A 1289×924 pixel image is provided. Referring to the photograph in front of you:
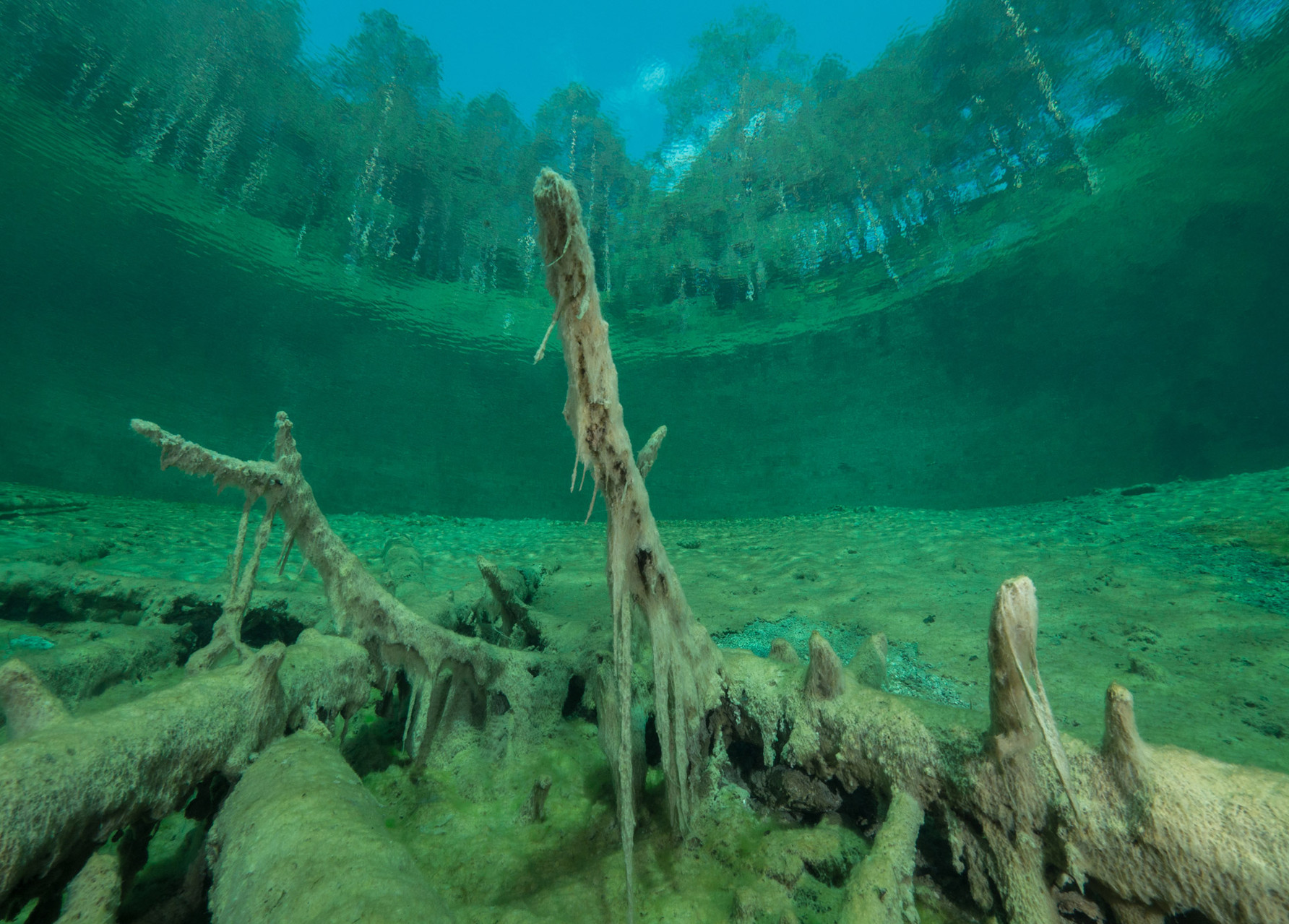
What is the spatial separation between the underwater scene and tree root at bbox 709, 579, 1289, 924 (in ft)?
0.04

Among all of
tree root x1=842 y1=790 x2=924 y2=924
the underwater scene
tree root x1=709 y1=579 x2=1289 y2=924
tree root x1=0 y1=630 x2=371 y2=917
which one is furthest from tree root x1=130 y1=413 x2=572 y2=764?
tree root x1=842 y1=790 x2=924 y2=924

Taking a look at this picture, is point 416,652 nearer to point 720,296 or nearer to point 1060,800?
point 1060,800

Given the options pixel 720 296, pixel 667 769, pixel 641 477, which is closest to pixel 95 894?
pixel 667 769

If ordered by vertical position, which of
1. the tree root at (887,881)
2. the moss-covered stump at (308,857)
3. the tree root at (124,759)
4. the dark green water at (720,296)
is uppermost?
the dark green water at (720,296)

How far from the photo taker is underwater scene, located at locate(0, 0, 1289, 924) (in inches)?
65.3

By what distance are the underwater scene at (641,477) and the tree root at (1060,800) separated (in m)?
0.01

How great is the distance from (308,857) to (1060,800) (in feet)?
7.95

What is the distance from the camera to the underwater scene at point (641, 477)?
65.3 inches

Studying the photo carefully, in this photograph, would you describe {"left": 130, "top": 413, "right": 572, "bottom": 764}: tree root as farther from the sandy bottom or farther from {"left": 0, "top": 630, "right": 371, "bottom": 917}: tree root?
{"left": 0, "top": 630, "right": 371, "bottom": 917}: tree root

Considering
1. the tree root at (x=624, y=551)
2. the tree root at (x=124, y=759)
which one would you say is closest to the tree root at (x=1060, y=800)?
the tree root at (x=624, y=551)

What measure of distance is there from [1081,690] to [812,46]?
1577cm

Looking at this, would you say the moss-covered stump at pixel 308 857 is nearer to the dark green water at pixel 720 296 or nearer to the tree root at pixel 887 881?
the tree root at pixel 887 881

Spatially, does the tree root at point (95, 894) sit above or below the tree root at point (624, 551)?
below

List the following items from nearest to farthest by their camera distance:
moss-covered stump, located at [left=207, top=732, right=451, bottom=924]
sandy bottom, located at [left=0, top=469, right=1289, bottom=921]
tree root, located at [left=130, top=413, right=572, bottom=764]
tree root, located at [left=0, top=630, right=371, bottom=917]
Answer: moss-covered stump, located at [left=207, top=732, right=451, bottom=924] < tree root, located at [left=0, top=630, right=371, bottom=917] < sandy bottom, located at [left=0, top=469, right=1289, bottom=921] < tree root, located at [left=130, top=413, right=572, bottom=764]
